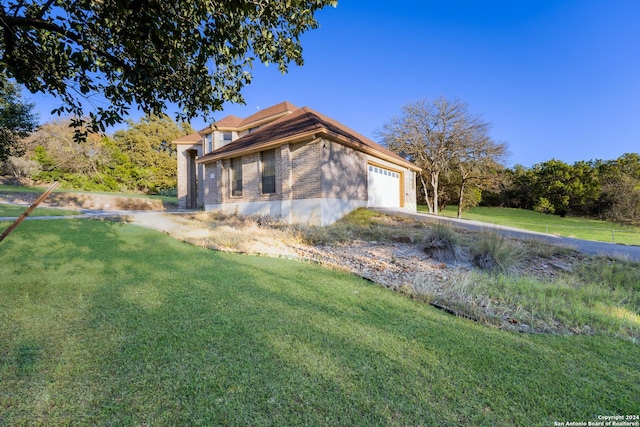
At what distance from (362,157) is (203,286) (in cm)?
1184

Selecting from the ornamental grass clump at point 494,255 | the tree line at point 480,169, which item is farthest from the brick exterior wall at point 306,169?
the tree line at point 480,169

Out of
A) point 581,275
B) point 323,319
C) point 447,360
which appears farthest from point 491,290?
point 581,275

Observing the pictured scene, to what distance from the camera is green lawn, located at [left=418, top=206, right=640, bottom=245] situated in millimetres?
17828

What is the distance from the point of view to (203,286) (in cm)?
397

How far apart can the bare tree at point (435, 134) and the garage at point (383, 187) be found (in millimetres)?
7354

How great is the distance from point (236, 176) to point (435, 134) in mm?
18392

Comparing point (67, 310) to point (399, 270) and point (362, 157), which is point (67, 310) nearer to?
point (399, 270)

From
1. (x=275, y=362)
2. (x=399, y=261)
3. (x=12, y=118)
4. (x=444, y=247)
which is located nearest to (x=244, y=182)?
(x=12, y=118)

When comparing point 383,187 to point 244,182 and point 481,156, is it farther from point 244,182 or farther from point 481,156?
point 481,156

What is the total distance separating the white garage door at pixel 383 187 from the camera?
51.0 ft

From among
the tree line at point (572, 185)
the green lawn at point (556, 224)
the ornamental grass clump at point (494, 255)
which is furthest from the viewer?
the tree line at point (572, 185)

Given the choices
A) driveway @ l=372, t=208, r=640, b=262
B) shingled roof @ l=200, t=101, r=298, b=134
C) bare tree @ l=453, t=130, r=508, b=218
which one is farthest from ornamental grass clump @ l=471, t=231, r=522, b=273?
bare tree @ l=453, t=130, r=508, b=218

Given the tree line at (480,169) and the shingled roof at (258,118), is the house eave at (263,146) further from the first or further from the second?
the tree line at (480,169)

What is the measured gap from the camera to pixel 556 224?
80.7 feet
